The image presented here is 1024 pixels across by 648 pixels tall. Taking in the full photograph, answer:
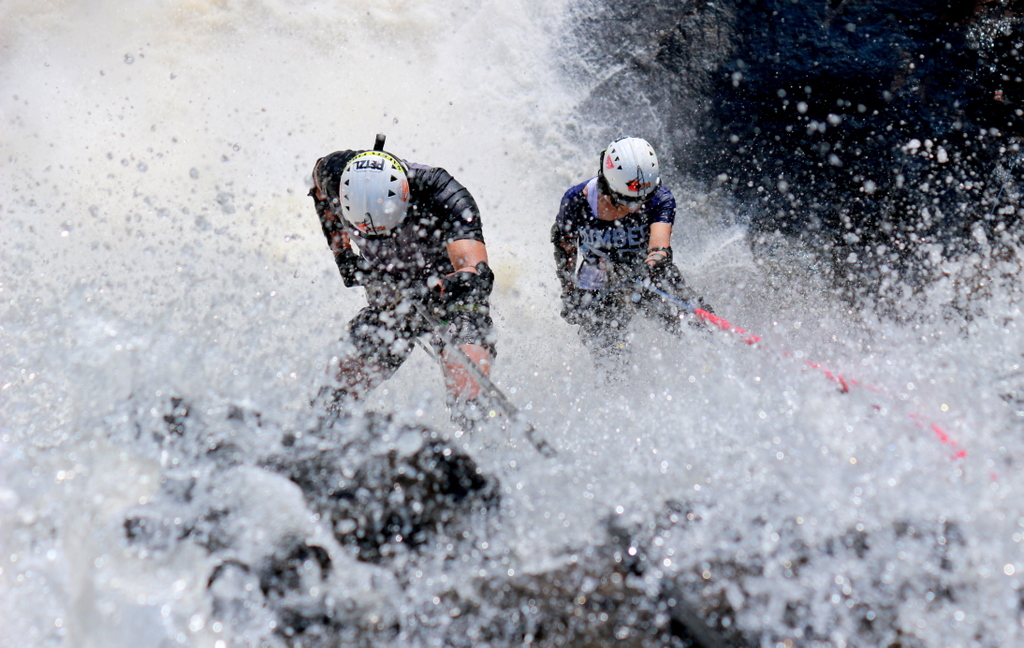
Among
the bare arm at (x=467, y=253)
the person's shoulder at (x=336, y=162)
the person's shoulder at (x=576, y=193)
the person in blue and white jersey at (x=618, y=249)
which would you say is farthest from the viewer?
the person's shoulder at (x=576, y=193)

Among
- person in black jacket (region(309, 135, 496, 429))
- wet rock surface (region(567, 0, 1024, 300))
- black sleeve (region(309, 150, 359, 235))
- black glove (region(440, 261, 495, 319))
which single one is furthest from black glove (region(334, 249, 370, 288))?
wet rock surface (region(567, 0, 1024, 300))

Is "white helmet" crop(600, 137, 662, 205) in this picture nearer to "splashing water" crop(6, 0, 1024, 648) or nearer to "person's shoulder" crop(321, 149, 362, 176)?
"splashing water" crop(6, 0, 1024, 648)

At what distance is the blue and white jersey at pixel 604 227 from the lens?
4789 millimetres

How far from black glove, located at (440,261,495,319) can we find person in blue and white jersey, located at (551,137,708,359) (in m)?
1.05

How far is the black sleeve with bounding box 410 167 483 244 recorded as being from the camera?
417cm

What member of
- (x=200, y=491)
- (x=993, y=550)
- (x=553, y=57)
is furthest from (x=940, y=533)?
(x=553, y=57)

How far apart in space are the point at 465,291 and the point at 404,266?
2.06ft

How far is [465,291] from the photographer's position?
3951 mm

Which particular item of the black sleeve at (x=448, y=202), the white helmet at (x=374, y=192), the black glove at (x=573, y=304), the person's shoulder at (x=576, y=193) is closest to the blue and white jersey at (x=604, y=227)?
the person's shoulder at (x=576, y=193)

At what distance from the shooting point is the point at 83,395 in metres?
4.05

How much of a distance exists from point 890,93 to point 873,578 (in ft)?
16.1

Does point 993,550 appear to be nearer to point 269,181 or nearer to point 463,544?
point 463,544

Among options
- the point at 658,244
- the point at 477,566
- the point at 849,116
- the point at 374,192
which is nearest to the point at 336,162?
the point at 374,192

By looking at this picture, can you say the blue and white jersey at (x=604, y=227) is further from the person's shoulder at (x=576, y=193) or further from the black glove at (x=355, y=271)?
the black glove at (x=355, y=271)
